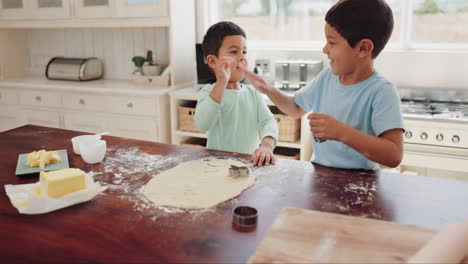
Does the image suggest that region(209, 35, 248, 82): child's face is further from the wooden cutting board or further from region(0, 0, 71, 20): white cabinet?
region(0, 0, 71, 20): white cabinet

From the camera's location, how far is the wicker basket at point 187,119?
2871 mm

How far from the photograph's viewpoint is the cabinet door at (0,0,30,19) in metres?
3.41

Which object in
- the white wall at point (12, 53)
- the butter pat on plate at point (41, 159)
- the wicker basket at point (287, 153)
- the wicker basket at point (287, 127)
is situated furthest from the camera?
the white wall at point (12, 53)

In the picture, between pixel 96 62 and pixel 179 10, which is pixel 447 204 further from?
pixel 96 62

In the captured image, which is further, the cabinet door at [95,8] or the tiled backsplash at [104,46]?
the tiled backsplash at [104,46]

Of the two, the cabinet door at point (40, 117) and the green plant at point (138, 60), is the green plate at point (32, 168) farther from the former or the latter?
the cabinet door at point (40, 117)

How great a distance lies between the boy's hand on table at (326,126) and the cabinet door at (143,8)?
6.70 feet

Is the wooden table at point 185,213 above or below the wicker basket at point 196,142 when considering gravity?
above

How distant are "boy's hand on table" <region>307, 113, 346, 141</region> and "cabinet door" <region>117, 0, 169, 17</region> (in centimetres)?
204

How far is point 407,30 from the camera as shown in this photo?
287cm

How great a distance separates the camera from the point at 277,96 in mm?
1625

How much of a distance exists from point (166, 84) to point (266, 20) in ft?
3.15

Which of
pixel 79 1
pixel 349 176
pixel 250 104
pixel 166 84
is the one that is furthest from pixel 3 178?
pixel 79 1

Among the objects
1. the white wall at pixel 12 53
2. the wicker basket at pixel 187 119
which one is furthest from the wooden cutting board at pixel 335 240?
the white wall at pixel 12 53
